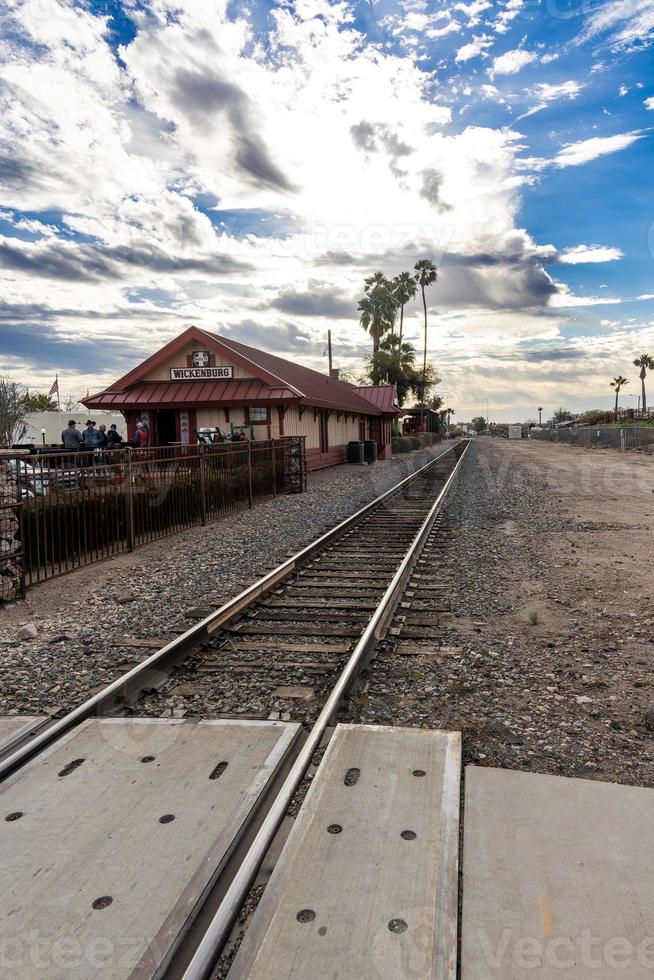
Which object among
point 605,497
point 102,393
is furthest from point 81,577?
point 102,393

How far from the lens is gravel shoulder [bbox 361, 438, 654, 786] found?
381 cm

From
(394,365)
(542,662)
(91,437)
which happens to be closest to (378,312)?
(394,365)

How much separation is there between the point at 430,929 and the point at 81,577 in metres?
7.56

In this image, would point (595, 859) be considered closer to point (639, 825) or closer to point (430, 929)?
point (639, 825)

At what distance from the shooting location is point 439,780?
3297 millimetres

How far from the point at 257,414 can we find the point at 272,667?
1866 cm

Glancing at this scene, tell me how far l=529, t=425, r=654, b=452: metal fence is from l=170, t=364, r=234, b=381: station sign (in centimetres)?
3028

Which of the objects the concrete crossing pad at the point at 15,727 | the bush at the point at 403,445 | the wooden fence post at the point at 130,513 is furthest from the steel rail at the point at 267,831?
the bush at the point at 403,445

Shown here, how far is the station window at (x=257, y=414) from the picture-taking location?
75.7 feet

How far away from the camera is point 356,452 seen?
32.5 m

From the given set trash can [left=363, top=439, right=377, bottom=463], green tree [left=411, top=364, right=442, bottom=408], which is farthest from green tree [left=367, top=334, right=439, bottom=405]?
trash can [left=363, top=439, right=377, bottom=463]

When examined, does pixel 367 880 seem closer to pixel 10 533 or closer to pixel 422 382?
pixel 10 533

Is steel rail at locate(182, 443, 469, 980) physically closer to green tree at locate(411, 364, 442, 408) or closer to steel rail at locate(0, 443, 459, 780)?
steel rail at locate(0, 443, 459, 780)

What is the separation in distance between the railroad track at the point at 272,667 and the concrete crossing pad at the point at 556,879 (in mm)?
902
